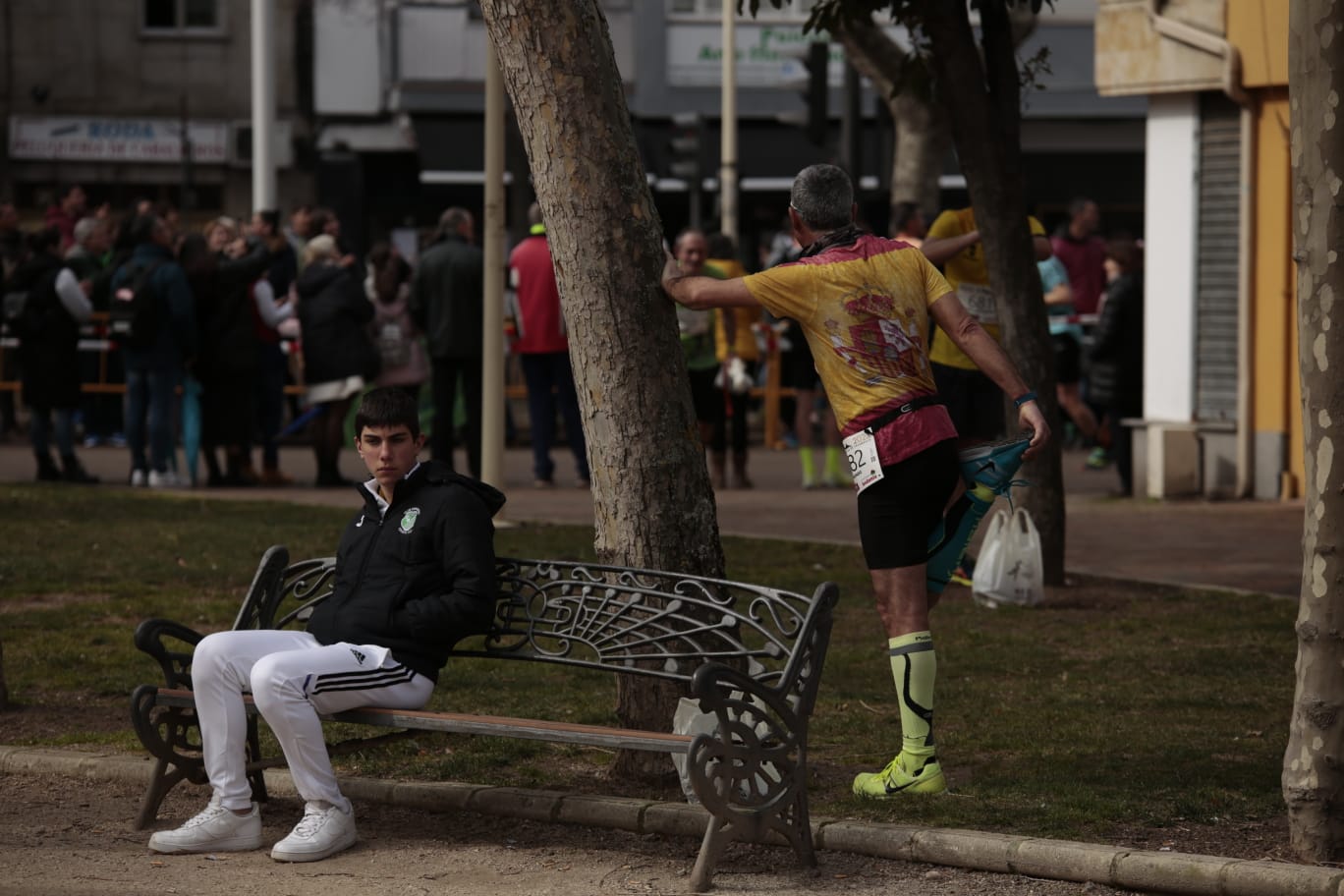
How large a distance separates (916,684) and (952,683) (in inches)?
78.5

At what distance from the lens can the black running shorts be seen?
6.51m

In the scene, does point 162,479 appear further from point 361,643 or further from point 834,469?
point 361,643

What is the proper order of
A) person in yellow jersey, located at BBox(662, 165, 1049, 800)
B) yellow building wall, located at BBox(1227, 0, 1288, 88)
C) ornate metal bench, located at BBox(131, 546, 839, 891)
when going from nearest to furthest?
1. ornate metal bench, located at BBox(131, 546, 839, 891)
2. person in yellow jersey, located at BBox(662, 165, 1049, 800)
3. yellow building wall, located at BBox(1227, 0, 1288, 88)

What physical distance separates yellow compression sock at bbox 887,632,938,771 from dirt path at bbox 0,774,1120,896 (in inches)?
23.5

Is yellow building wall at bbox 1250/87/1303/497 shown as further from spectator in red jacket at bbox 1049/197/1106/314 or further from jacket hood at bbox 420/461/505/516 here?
jacket hood at bbox 420/461/505/516

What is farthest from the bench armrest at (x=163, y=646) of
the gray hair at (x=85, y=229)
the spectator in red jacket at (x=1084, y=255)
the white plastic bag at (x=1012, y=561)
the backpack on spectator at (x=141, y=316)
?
the spectator in red jacket at (x=1084, y=255)

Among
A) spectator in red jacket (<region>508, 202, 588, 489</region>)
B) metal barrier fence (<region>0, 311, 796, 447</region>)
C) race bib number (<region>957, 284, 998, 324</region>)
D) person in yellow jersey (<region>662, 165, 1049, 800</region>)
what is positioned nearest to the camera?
person in yellow jersey (<region>662, 165, 1049, 800</region>)

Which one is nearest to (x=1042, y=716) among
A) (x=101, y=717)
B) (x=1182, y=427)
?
(x=101, y=717)

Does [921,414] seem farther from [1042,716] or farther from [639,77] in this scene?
[639,77]

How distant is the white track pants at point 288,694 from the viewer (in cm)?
619

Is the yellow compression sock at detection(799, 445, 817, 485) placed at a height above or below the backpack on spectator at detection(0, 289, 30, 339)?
below

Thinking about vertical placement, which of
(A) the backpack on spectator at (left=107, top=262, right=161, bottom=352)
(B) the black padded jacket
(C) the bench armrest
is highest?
(A) the backpack on spectator at (left=107, top=262, right=161, bottom=352)

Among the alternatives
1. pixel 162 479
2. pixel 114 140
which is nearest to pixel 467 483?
pixel 162 479

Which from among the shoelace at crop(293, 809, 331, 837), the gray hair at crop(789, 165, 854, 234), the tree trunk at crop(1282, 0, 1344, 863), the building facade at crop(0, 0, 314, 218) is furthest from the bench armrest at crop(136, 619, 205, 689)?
the building facade at crop(0, 0, 314, 218)
